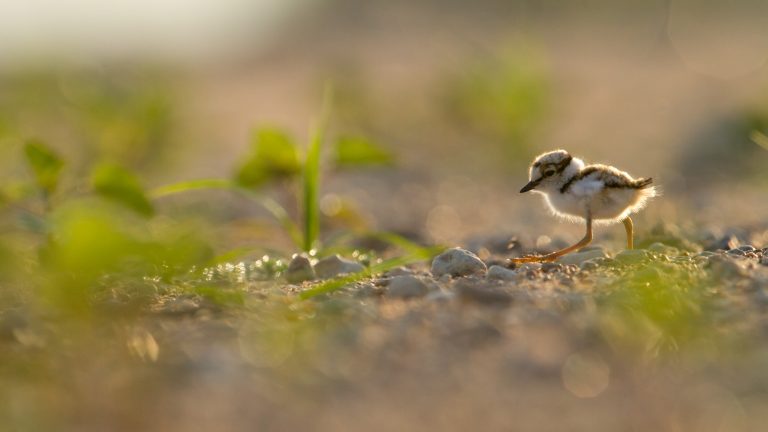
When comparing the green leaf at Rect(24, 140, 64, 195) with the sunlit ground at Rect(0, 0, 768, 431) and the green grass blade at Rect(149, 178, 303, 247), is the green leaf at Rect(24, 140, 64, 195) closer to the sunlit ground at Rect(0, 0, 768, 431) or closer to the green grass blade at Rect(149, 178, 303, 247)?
the sunlit ground at Rect(0, 0, 768, 431)

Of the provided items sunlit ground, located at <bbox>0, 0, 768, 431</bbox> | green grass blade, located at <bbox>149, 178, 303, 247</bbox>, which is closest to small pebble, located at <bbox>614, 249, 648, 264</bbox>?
sunlit ground, located at <bbox>0, 0, 768, 431</bbox>

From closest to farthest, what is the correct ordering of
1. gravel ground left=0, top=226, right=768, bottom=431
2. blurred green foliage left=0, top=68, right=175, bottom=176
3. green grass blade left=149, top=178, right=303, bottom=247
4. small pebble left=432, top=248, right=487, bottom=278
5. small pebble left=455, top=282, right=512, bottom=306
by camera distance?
gravel ground left=0, top=226, right=768, bottom=431, small pebble left=455, top=282, right=512, bottom=306, small pebble left=432, top=248, right=487, bottom=278, green grass blade left=149, top=178, right=303, bottom=247, blurred green foliage left=0, top=68, right=175, bottom=176

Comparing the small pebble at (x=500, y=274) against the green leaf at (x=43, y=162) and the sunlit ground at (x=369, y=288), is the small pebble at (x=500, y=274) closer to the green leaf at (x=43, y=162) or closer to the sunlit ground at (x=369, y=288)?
the sunlit ground at (x=369, y=288)

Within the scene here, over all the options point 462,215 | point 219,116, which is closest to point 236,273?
point 462,215

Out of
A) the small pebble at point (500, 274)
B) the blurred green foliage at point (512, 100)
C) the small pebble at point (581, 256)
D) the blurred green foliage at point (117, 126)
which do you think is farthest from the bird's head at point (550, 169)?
the blurred green foliage at point (512, 100)

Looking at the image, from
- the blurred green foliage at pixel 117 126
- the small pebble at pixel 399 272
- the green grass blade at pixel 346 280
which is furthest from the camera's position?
the blurred green foliage at pixel 117 126

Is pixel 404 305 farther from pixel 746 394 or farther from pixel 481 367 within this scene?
pixel 746 394
